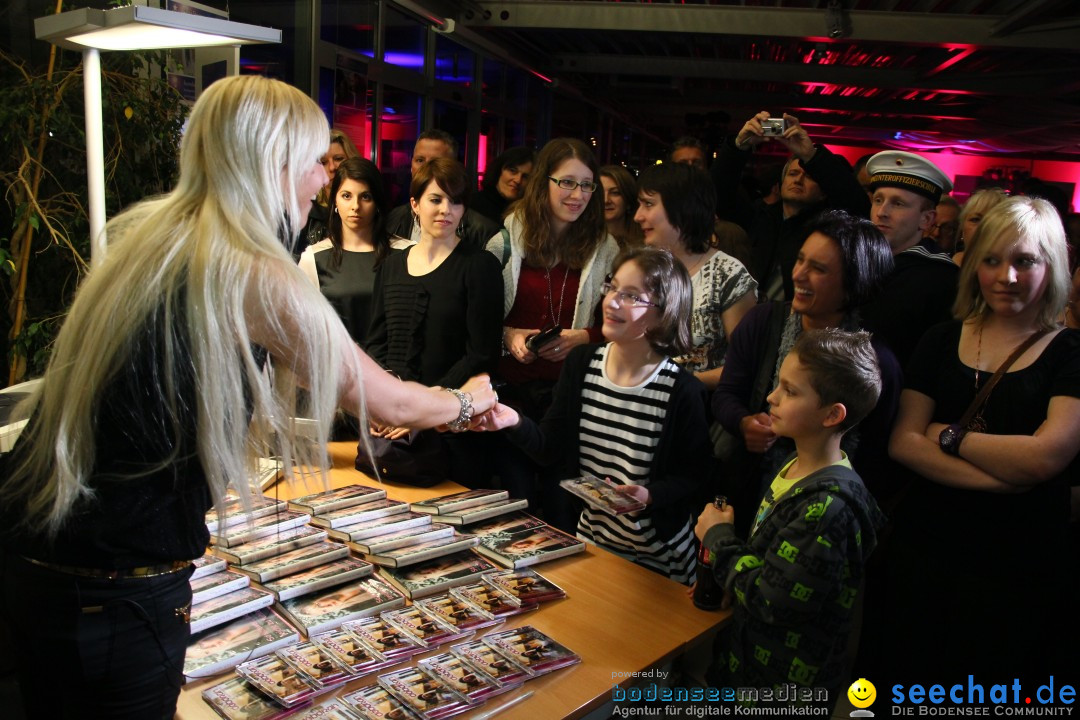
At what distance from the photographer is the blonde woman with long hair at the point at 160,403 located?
1.26 m

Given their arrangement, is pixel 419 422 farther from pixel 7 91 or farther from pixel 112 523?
pixel 7 91

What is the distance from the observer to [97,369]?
126cm

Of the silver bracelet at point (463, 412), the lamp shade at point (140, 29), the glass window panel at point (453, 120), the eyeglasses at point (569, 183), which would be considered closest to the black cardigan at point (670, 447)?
the silver bracelet at point (463, 412)

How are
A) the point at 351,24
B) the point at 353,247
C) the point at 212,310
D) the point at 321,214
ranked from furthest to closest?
1. the point at 351,24
2. the point at 321,214
3. the point at 353,247
4. the point at 212,310

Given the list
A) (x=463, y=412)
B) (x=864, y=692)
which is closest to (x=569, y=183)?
(x=463, y=412)

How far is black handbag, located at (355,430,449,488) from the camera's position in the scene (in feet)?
8.55

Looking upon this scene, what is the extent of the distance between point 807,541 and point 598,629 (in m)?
0.52

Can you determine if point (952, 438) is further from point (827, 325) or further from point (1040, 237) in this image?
point (1040, 237)

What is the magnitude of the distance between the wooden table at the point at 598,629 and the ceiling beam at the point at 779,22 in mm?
5455

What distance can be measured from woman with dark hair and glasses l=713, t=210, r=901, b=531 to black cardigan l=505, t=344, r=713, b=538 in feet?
0.35

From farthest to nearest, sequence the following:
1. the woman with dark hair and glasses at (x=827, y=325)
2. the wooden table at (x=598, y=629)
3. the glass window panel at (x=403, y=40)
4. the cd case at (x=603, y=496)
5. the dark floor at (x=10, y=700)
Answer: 1. the glass window panel at (x=403, y=40)
2. the dark floor at (x=10, y=700)
3. the woman with dark hair and glasses at (x=827, y=325)
4. the cd case at (x=603, y=496)
5. the wooden table at (x=598, y=629)

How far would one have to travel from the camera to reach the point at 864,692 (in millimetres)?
2432

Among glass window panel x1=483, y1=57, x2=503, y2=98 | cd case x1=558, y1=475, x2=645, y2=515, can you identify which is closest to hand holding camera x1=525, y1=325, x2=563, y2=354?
cd case x1=558, y1=475, x2=645, y2=515

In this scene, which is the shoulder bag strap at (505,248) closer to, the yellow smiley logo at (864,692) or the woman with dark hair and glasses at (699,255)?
the woman with dark hair and glasses at (699,255)
